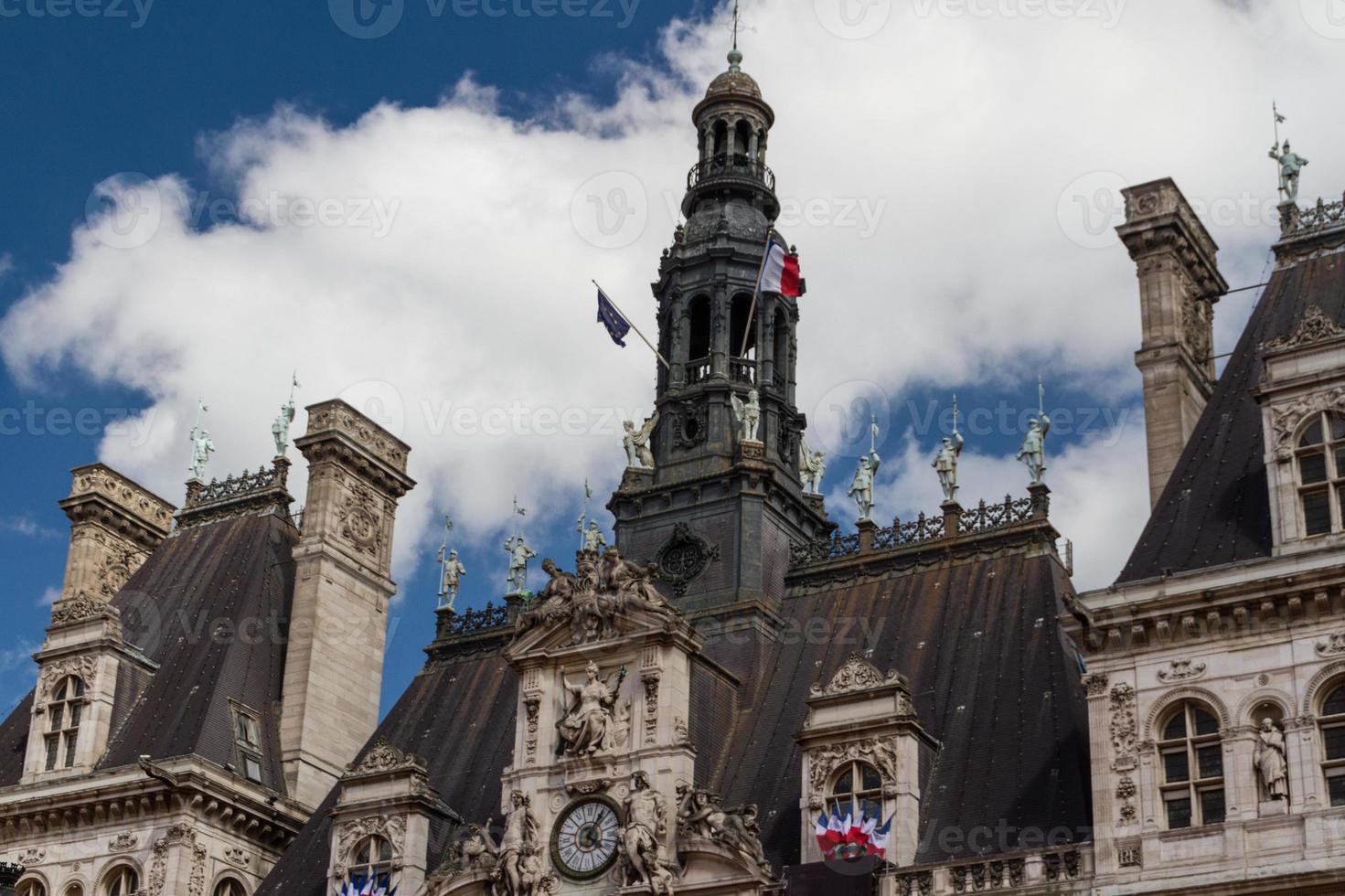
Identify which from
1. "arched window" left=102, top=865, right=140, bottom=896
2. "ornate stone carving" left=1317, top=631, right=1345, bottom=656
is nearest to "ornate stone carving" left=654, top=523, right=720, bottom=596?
"arched window" left=102, top=865, right=140, bottom=896

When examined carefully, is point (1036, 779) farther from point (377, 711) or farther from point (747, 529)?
point (377, 711)

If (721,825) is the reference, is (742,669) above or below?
above

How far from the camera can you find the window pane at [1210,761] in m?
41.4

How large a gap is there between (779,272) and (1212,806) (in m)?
22.1

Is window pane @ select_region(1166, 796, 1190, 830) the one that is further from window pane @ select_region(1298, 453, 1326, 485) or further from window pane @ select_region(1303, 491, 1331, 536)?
window pane @ select_region(1298, 453, 1326, 485)

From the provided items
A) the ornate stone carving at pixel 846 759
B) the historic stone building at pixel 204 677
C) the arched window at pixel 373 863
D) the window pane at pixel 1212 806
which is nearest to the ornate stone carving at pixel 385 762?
the arched window at pixel 373 863

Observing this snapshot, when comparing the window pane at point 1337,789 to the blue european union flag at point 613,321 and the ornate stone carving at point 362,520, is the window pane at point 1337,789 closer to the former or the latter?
the blue european union flag at point 613,321

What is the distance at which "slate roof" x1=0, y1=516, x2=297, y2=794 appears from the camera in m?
58.9

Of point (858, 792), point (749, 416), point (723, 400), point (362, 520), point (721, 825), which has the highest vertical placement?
point (723, 400)

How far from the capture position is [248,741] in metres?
59.5

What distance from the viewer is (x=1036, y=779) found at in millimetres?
45125

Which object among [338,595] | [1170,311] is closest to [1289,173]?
[1170,311]

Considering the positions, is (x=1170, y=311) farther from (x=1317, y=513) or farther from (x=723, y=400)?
(x=723, y=400)

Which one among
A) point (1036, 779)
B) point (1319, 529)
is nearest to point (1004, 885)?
point (1036, 779)
